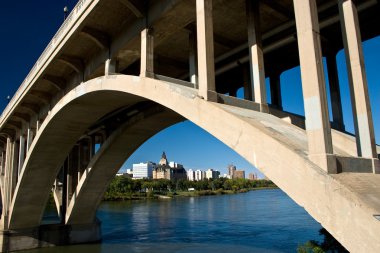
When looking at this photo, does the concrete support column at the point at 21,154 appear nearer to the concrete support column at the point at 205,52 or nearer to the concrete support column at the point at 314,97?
the concrete support column at the point at 205,52

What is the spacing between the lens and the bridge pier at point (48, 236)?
Answer: 72.6ft

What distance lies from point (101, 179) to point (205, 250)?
764 centimetres

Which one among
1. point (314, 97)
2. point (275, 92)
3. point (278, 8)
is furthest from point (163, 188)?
point (314, 97)

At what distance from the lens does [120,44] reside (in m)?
11.2

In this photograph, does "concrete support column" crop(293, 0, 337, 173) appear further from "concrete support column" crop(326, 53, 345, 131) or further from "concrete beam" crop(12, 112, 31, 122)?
"concrete beam" crop(12, 112, 31, 122)

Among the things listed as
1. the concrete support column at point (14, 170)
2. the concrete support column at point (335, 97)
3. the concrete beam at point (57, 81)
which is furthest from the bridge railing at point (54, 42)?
the concrete support column at point (335, 97)

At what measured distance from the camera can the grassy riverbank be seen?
76.9 m

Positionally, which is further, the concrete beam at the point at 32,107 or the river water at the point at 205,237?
the river water at the point at 205,237

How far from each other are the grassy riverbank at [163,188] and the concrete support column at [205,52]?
68.1m

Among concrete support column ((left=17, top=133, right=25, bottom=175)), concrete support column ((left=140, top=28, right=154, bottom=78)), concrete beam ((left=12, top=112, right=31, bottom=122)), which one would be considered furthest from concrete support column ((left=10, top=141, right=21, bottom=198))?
concrete support column ((left=140, top=28, right=154, bottom=78))

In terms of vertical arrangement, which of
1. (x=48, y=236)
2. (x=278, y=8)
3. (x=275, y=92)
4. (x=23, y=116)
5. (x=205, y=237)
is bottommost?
(x=205, y=237)

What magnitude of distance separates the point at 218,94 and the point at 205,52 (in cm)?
87

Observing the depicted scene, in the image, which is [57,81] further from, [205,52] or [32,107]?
[205,52]

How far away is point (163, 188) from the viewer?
101m
